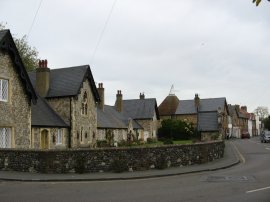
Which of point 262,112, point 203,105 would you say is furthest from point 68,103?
point 262,112

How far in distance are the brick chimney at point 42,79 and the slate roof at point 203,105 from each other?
60036 millimetres

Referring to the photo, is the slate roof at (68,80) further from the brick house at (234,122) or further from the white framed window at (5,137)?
the brick house at (234,122)

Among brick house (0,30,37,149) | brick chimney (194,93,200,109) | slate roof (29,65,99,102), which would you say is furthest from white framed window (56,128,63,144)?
brick chimney (194,93,200,109)

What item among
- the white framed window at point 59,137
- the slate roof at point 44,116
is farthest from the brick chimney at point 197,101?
the white framed window at point 59,137

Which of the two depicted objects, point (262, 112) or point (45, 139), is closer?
point (45, 139)

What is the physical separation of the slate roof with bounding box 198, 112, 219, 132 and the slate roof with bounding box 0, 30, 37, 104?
5364 cm

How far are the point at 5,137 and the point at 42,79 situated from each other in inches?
469

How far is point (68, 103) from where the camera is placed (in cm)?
3525

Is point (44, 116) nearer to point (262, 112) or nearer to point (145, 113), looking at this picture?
point (145, 113)

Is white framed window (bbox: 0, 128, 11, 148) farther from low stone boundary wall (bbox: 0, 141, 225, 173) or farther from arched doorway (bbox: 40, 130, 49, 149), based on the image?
arched doorway (bbox: 40, 130, 49, 149)

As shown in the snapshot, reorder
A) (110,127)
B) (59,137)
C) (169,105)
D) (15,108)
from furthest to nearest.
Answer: (169,105) < (110,127) < (59,137) < (15,108)

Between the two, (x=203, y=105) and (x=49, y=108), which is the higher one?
(x=203, y=105)

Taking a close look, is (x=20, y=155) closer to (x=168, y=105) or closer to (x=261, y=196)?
(x=261, y=196)

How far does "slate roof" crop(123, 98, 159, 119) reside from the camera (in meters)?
68.9
